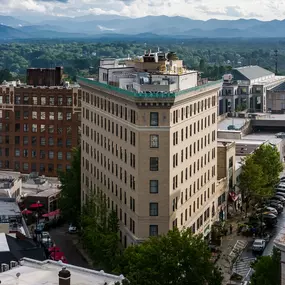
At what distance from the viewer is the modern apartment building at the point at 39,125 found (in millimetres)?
132750

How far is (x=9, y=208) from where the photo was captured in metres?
92.0

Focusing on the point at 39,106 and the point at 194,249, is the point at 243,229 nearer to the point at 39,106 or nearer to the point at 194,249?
the point at 194,249

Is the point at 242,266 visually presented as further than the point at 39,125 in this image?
No

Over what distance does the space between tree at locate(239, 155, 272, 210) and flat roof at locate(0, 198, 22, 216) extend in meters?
30.2

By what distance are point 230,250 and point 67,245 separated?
1822cm

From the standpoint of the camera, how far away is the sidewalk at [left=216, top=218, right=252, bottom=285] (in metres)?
79.7

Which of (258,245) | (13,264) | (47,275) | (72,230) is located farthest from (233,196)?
(47,275)

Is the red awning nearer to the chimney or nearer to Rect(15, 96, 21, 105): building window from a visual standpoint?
Rect(15, 96, 21, 105): building window

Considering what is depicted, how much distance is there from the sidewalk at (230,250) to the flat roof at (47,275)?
21.3 meters

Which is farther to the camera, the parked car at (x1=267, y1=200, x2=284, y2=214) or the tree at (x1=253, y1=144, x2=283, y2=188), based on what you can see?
the tree at (x1=253, y1=144, x2=283, y2=188)

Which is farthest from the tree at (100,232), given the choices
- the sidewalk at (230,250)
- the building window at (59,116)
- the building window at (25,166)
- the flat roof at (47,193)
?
the building window at (25,166)

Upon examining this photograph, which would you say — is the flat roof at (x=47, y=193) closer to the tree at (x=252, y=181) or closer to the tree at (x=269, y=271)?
the tree at (x=252, y=181)

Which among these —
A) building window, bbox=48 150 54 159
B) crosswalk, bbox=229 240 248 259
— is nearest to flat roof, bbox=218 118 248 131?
building window, bbox=48 150 54 159

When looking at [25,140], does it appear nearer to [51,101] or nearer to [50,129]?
[50,129]
